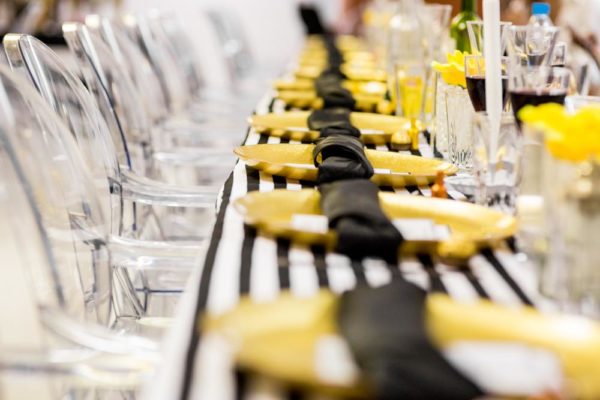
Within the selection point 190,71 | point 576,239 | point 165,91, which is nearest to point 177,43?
point 190,71

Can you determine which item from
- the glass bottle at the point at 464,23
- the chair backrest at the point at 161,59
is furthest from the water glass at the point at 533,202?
the chair backrest at the point at 161,59

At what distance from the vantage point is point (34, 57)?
1867mm

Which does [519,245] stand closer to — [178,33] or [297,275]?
[297,275]

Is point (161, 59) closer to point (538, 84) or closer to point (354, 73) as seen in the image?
point (354, 73)

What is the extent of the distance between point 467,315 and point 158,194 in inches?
47.7

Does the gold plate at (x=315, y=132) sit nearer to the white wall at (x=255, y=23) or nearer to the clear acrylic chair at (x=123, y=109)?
the clear acrylic chair at (x=123, y=109)

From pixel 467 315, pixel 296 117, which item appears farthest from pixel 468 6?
pixel 467 315

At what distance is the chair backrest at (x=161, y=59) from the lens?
11.6 ft

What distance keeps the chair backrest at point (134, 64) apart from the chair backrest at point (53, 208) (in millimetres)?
1013

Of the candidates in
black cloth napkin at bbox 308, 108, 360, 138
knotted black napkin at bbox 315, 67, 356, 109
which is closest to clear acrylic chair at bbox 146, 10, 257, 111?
knotted black napkin at bbox 315, 67, 356, 109

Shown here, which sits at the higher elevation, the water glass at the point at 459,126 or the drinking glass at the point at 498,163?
the drinking glass at the point at 498,163

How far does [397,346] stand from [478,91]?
3.23 ft

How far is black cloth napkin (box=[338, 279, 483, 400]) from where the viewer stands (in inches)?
29.1

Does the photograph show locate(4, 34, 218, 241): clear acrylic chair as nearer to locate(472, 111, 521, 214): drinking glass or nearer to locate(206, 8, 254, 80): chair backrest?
locate(472, 111, 521, 214): drinking glass
